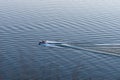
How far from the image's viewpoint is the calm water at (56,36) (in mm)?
47656

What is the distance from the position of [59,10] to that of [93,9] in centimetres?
916

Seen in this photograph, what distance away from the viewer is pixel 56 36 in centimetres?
6141

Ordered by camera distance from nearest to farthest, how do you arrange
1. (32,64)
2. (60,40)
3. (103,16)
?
(32,64)
(60,40)
(103,16)

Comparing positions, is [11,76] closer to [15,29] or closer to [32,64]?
[32,64]

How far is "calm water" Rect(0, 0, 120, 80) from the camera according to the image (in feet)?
156

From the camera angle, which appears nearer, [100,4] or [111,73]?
[111,73]

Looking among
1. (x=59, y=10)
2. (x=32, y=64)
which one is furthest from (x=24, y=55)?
(x=59, y=10)

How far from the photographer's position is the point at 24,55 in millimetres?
52719

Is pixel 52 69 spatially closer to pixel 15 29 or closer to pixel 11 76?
pixel 11 76

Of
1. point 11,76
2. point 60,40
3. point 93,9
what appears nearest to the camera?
point 11,76

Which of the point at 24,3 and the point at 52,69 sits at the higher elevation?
the point at 24,3

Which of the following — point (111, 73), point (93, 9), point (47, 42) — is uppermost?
point (93, 9)

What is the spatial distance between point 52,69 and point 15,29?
18786mm

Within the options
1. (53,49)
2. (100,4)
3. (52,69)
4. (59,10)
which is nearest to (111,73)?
(52,69)
